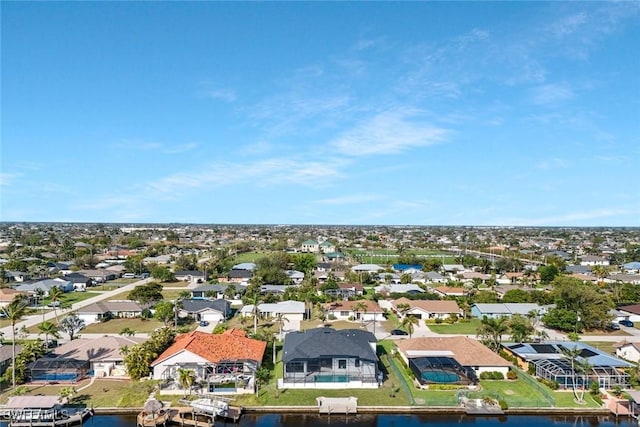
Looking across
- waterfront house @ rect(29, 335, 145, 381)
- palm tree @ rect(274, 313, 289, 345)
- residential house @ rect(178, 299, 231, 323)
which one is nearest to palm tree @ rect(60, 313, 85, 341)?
waterfront house @ rect(29, 335, 145, 381)

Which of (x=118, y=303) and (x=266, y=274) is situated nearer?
(x=118, y=303)

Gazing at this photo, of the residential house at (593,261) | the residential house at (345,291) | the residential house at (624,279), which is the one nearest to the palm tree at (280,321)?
the residential house at (345,291)

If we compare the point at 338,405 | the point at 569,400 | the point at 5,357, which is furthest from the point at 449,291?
the point at 5,357

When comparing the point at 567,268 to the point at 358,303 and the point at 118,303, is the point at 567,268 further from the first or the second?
the point at 118,303

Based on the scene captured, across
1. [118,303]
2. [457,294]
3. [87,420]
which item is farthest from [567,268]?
[87,420]

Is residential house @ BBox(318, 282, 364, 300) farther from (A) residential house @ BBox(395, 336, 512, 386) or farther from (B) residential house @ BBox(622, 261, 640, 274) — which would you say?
(B) residential house @ BBox(622, 261, 640, 274)

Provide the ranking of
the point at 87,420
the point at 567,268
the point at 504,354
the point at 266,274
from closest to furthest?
the point at 87,420 < the point at 504,354 < the point at 266,274 < the point at 567,268
